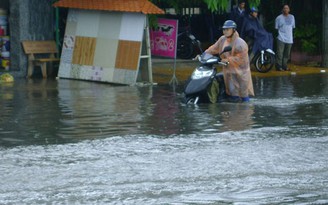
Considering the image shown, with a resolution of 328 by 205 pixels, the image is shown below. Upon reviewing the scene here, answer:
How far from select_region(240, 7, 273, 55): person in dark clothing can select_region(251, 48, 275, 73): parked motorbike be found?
0.12 meters

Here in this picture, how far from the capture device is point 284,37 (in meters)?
24.7

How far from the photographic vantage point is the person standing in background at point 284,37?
24.5m

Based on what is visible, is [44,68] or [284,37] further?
[284,37]

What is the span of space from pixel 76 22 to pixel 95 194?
1281cm

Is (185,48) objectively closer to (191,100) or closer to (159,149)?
(191,100)

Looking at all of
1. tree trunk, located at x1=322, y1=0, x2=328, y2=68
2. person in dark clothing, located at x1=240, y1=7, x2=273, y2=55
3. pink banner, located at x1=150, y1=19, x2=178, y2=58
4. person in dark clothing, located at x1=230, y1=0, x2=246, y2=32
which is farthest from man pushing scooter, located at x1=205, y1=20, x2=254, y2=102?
tree trunk, located at x1=322, y1=0, x2=328, y2=68

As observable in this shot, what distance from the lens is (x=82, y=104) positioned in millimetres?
16766

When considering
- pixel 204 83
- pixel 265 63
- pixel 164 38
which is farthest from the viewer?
pixel 265 63

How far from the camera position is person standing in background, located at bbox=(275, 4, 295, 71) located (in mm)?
24489

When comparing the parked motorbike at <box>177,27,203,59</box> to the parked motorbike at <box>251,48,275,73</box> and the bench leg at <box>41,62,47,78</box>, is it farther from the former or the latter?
the bench leg at <box>41,62,47,78</box>

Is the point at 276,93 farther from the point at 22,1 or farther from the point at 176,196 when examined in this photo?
the point at 176,196

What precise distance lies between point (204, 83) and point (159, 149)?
503cm

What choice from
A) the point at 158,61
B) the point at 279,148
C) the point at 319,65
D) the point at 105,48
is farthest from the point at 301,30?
the point at 279,148

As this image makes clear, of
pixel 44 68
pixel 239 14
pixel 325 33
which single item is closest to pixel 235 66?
pixel 44 68
